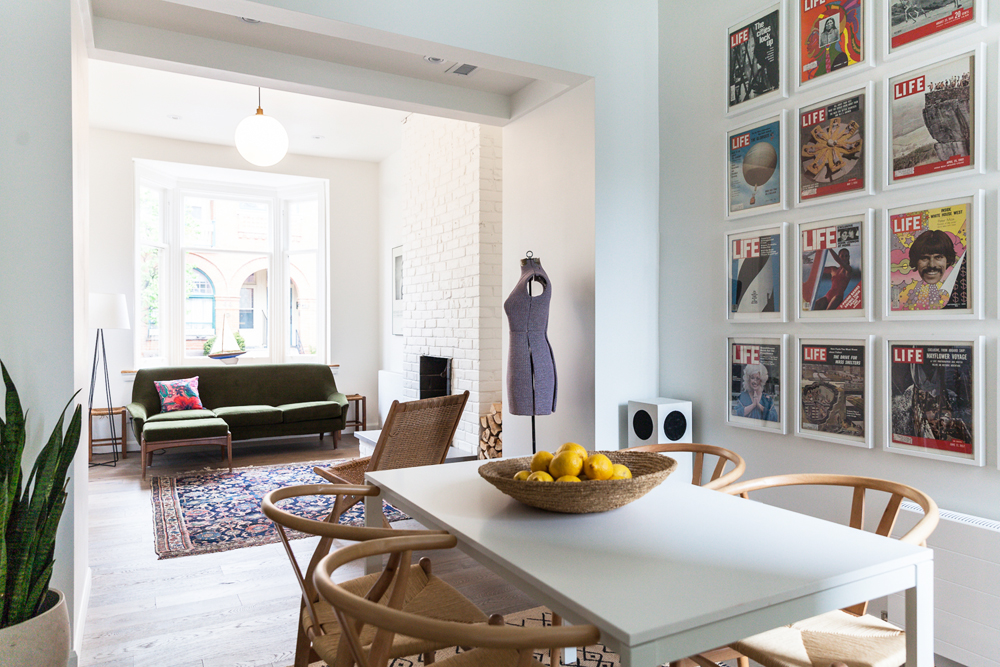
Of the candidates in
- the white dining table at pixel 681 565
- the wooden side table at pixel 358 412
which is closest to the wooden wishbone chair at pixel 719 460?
the white dining table at pixel 681 565

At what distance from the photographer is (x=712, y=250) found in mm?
3057

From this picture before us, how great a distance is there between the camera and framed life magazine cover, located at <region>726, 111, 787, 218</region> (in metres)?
2.73

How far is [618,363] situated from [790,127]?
4.24 ft

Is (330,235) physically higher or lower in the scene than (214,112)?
lower

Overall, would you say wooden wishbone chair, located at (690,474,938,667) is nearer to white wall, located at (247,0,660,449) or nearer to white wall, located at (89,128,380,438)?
white wall, located at (247,0,660,449)

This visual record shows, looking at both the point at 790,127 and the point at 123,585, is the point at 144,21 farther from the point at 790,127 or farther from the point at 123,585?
the point at 790,127

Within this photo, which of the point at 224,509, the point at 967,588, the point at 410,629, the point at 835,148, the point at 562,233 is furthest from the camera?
the point at 224,509

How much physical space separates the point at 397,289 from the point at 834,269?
514cm

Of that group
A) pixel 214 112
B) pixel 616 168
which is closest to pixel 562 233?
pixel 616 168

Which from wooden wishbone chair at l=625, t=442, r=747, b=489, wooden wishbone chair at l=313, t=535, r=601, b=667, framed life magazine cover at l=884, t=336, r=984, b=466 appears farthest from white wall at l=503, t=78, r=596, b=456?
wooden wishbone chair at l=313, t=535, r=601, b=667

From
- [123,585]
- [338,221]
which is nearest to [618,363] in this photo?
[123,585]

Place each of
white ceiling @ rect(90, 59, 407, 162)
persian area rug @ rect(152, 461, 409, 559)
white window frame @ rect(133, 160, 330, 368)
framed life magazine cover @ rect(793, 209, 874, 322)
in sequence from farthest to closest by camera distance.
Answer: white window frame @ rect(133, 160, 330, 368)
white ceiling @ rect(90, 59, 407, 162)
persian area rug @ rect(152, 461, 409, 559)
framed life magazine cover @ rect(793, 209, 874, 322)

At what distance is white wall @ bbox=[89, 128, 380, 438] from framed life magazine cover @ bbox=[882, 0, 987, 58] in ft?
19.9

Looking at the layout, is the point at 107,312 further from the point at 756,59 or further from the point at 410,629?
the point at 410,629
